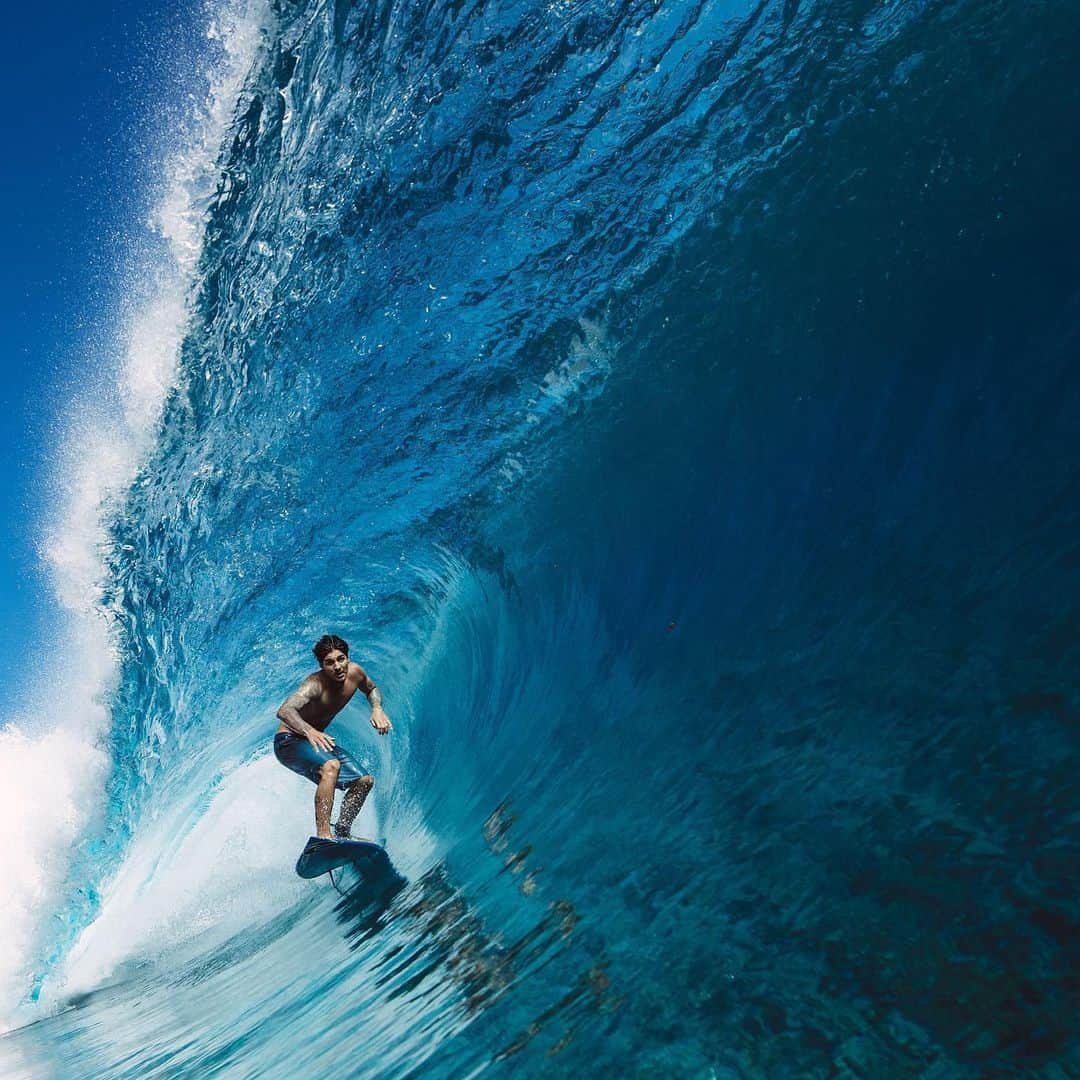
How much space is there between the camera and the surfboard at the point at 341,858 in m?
5.57

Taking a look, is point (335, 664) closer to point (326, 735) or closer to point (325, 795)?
point (326, 735)

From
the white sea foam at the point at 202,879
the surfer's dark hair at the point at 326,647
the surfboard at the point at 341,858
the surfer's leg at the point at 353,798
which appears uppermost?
the white sea foam at the point at 202,879

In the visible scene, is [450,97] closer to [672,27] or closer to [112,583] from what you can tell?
[672,27]

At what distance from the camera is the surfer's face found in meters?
5.96

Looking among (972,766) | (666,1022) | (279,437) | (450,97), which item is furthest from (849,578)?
(279,437)

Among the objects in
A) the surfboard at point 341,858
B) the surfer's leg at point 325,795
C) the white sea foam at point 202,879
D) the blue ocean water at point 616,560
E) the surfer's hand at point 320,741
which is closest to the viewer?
the blue ocean water at point 616,560

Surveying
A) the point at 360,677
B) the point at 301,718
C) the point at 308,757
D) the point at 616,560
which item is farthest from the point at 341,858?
the point at 616,560

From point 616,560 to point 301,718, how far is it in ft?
9.57

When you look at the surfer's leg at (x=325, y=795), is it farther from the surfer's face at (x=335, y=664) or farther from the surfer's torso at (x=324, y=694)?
the surfer's face at (x=335, y=664)

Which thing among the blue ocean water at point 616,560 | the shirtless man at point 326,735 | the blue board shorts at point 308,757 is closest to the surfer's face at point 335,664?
the shirtless man at point 326,735

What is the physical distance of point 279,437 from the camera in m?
9.29

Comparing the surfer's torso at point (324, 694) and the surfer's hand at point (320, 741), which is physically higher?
the surfer's torso at point (324, 694)

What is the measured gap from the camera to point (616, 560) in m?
6.89

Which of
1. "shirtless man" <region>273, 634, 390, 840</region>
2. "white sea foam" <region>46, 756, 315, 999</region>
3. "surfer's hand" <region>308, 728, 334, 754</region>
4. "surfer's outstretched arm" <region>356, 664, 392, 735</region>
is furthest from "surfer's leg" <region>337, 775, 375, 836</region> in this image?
"white sea foam" <region>46, 756, 315, 999</region>
